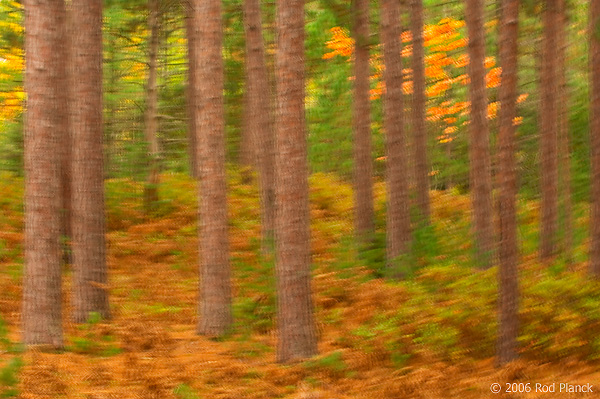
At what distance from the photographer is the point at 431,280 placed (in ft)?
41.9

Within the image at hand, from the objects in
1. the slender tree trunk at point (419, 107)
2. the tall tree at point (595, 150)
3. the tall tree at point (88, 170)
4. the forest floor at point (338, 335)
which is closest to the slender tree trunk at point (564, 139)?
the forest floor at point (338, 335)

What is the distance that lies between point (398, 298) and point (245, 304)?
2499mm

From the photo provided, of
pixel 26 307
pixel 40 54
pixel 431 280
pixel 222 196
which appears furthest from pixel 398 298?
pixel 40 54

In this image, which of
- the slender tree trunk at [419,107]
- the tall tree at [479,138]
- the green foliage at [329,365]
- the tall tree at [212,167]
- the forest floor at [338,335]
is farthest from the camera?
the slender tree trunk at [419,107]

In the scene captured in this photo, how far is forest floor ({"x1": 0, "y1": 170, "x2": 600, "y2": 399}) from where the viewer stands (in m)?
8.65

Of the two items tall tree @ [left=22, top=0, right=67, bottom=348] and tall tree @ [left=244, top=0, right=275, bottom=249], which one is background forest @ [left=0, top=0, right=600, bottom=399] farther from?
tall tree @ [left=22, top=0, right=67, bottom=348]

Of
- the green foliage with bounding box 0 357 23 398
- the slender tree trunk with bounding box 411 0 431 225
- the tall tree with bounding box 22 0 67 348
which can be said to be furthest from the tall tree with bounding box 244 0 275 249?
the green foliage with bounding box 0 357 23 398

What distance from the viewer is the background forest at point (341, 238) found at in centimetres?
890

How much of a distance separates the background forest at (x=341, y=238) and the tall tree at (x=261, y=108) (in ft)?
0.20

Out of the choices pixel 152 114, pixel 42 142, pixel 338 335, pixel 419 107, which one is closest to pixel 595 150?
pixel 338 335

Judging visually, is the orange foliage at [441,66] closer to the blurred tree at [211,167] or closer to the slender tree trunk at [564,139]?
the slender tree trunk at [564,139]

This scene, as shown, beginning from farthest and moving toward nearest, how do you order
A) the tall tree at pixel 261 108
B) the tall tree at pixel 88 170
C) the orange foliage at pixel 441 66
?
1. the orange foliage at pixel 441 66
2. the tall tree at pixel 261 108
3. the tall tree at pixel 88 170

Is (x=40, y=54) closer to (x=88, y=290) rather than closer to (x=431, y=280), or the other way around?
(x=88, y=290)

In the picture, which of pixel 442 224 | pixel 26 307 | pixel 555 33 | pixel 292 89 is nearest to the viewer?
pixel 292 89
